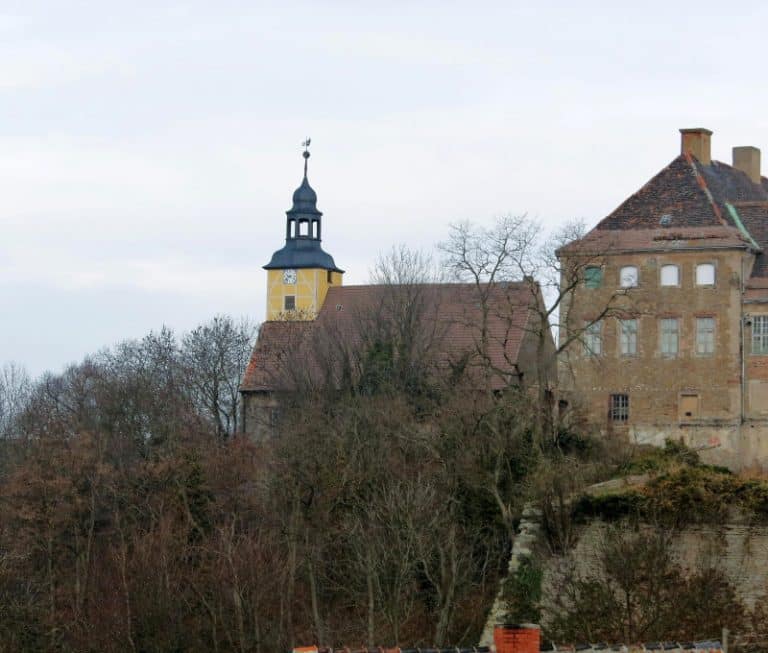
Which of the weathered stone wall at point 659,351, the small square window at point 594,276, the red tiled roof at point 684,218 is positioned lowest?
the weathered stone wall at point 659,351

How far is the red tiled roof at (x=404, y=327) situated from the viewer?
53.6 meters

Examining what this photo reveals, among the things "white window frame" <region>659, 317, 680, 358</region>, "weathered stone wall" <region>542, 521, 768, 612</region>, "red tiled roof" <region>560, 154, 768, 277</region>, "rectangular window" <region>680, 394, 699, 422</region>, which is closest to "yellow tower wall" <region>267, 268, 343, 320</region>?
"red tiled roof" <region>560, 154, 768, 277</region>

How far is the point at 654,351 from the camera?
48844 mm

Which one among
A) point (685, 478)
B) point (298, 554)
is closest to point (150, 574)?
point (298, 554)

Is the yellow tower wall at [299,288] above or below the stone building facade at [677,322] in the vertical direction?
above

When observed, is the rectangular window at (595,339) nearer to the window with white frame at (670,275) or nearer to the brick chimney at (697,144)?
the window with white frame at (670,275)

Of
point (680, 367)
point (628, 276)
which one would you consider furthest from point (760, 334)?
point (628, 276)

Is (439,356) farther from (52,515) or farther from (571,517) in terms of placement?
(571,517)

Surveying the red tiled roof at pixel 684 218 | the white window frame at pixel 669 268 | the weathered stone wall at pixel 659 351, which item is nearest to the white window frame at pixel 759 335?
the weathered stone wall at pixel 659 351

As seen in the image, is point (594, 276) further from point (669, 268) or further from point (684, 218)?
point (684, 218)

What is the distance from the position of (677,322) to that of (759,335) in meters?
2.27

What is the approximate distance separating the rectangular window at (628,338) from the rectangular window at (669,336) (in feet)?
2.54

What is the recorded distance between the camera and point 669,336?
4875 cm

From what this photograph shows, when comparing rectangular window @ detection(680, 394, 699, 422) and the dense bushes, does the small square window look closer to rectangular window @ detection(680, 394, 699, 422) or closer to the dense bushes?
rectangular window @ detection(680, 394, 699, 422)
